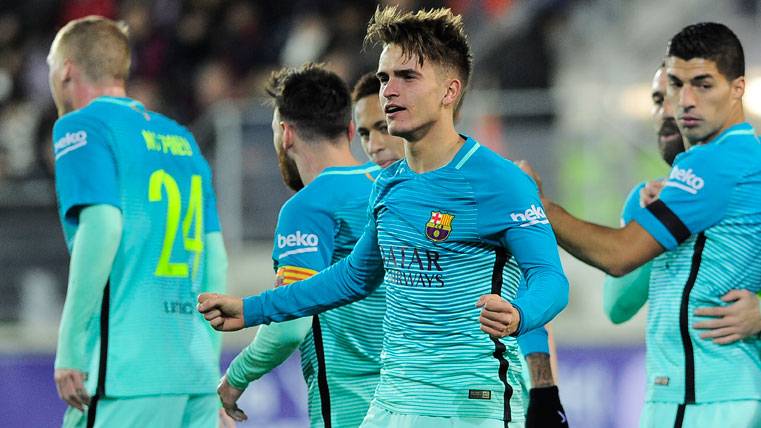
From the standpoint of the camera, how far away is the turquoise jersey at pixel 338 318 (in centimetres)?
499

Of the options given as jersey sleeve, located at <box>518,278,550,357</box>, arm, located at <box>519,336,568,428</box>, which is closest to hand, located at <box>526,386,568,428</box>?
arm, located at <box>519,336,568,428</box>

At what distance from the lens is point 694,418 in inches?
194

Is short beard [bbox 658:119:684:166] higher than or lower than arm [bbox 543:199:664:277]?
higher

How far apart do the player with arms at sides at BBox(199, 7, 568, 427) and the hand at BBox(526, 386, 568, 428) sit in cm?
94

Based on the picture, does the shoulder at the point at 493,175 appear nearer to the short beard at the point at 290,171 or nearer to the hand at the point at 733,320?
the hand at the point at 733,320

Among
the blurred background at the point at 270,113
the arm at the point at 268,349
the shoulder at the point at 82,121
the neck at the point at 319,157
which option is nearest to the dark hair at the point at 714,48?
the neck at the point at 319,157

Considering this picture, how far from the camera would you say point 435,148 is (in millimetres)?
4336

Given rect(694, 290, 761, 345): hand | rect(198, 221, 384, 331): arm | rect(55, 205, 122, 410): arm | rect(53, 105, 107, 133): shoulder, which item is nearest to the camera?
rect(198, 221, 384, 331): arm

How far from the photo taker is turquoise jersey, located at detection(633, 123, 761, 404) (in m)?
4.94

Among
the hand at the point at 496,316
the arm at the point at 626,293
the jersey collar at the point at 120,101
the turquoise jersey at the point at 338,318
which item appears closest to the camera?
the hand at the point at 496,316

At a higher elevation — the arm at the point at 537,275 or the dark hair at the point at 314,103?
the dark hair at the point at 314,103

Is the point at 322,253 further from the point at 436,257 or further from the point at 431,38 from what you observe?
the point at 431,38

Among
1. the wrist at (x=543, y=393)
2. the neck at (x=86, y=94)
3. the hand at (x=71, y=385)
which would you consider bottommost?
the wrist at (x=543, y=393)

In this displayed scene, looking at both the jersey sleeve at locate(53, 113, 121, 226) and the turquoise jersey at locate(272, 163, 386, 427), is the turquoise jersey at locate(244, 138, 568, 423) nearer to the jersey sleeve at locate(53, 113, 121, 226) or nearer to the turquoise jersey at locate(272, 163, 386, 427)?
the turquoise jersey at locate(272, 163, 386, 427)
